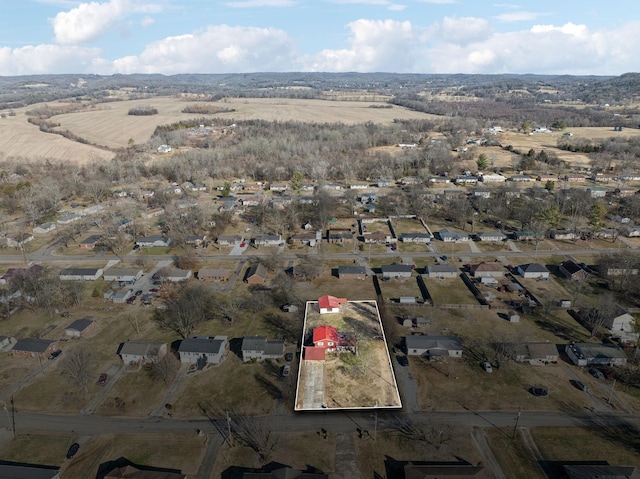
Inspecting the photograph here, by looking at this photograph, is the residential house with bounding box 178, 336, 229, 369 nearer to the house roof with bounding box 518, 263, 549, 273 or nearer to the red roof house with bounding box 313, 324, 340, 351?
the red roof house with bounding box 313, 324, 340, 351

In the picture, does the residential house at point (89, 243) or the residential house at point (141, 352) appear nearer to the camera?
the residential house at point (141, 352)

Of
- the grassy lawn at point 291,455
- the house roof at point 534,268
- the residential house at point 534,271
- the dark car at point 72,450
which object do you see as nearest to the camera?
the grassy lawn at point 291,455

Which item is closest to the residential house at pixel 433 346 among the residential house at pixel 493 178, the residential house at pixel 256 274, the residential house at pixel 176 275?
the residential house at pixel 256 274

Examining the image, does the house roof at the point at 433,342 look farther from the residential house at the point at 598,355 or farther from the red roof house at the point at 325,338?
the residential house at the point at 598,355

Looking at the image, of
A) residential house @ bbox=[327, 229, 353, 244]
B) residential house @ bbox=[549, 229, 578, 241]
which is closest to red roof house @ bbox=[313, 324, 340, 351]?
residential house @ bbox=[327, 229, 353, 244]

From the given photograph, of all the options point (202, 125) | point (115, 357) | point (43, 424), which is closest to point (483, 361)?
point (115, 357)

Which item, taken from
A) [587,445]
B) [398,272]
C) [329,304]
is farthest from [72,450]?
[398,272]

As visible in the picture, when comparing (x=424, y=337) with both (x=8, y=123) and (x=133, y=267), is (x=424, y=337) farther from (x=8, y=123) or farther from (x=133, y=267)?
(x=8, y=123)
